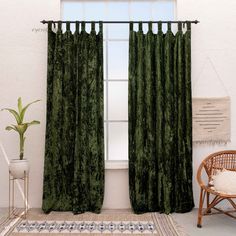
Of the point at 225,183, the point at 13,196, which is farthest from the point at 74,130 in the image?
the point at 225,183

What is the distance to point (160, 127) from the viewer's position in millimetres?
3576

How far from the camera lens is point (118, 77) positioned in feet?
12.8

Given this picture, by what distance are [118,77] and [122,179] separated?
125 centimetres

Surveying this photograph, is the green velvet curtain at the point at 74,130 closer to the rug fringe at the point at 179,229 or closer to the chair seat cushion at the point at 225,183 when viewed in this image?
the rug fringe at the point at 179,229

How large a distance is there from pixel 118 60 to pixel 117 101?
0.51 meters

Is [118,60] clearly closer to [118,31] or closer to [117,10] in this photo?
[118,31]

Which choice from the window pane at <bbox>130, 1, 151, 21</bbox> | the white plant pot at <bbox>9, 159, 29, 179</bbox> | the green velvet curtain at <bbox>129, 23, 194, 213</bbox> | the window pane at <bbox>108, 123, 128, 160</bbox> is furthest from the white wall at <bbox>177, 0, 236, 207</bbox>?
the white plant pot at <bbox>9, 159, 29, 179</bbox>

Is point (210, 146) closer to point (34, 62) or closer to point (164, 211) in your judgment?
point (164, 211)

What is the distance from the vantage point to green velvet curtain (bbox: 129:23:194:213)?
3.58m

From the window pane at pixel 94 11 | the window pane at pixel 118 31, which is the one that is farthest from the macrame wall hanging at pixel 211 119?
the window pane at pixel 94 11

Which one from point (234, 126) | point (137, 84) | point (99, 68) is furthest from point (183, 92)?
point (99, 68)

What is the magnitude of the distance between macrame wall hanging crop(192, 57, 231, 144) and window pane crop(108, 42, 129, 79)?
3.10 ft

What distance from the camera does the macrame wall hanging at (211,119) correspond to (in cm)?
375

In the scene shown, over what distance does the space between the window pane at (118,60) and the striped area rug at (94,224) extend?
→ 65.2 inches
